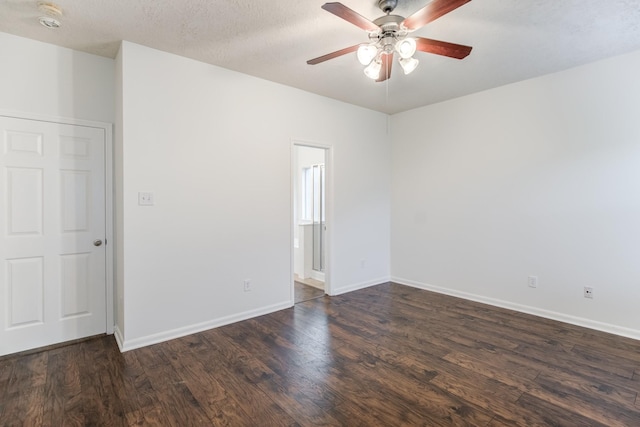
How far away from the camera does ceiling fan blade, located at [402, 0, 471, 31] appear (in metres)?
1.69

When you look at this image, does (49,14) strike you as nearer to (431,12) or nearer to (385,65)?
(385,65)

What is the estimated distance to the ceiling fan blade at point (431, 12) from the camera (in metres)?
1.69

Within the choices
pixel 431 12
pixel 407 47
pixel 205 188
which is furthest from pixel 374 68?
pixel 205 188

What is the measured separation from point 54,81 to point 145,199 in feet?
4.19

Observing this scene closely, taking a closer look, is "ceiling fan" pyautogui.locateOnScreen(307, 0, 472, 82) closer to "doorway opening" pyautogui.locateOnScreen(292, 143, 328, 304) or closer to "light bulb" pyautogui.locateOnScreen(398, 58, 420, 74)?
"light bulb" pyautogui.locateOnScreen(398, 58, 420, 74)

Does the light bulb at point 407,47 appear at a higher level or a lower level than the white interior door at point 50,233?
higher

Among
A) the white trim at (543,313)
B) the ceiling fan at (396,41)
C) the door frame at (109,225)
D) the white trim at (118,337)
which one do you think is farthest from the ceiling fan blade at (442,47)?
the white trim at (118,337)

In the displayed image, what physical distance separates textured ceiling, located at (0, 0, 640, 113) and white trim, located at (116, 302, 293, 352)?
259 cm

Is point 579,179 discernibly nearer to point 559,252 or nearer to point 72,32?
point 559,252

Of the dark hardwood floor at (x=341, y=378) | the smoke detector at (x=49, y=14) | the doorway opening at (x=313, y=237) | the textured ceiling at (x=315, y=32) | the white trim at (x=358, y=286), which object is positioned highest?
the textured ceiling at (x=315, y=32)

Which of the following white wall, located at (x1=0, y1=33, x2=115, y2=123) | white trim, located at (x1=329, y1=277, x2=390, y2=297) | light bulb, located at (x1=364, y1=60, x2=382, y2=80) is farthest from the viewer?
white trim, located at (x1=329, y1=277, x2=390, y2=297)

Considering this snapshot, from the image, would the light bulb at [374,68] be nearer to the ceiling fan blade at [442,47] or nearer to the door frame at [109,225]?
the ceiling fan blade at [442,47]

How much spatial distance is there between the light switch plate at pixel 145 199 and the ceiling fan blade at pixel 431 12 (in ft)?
8.08

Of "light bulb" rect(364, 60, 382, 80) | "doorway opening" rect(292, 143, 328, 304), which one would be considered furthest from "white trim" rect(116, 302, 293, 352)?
"light bulb" rect(364, 60, 382, 80)
